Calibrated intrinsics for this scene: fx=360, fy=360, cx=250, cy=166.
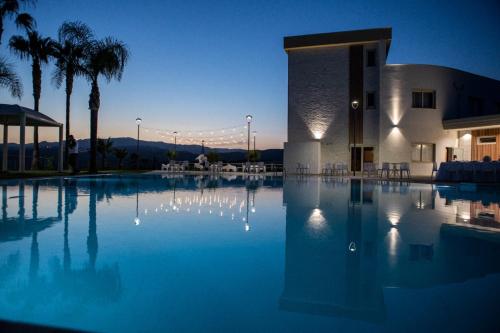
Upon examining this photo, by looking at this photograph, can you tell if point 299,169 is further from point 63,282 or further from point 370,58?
point 63,282

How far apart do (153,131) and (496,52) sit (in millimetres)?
29591

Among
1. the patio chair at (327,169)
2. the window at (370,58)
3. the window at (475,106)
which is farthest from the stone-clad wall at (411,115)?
the patio chair at (327,169)

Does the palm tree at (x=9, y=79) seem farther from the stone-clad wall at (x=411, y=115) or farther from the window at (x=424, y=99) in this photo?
the window at (x=424, y=99)

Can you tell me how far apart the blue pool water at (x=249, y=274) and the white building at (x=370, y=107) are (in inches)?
698

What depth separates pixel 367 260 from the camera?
3.08 m

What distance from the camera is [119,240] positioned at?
3.85 meters

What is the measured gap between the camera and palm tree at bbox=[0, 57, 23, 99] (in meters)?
14.9

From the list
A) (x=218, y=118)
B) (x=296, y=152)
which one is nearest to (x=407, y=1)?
(x=296, y=152)

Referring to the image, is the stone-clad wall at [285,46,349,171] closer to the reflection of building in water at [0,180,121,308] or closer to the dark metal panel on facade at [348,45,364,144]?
the dark metal panel on facade at [348,45,364,144]

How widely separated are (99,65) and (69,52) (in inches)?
92.5

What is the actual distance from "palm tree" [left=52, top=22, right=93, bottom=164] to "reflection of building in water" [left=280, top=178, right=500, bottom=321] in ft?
60.1

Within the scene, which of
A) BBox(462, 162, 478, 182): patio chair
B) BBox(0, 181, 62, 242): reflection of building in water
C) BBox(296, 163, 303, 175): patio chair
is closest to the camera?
BBox(0, 181, 62, 242): reflection of building in water

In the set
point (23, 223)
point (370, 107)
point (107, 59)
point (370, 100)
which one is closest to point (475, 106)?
point (370, 100)

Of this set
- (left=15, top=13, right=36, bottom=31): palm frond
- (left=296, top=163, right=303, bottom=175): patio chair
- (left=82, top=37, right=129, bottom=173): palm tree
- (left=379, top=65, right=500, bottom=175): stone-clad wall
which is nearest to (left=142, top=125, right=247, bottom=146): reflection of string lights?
(left=296, top=163, right=303, bottom=175): patio chair
